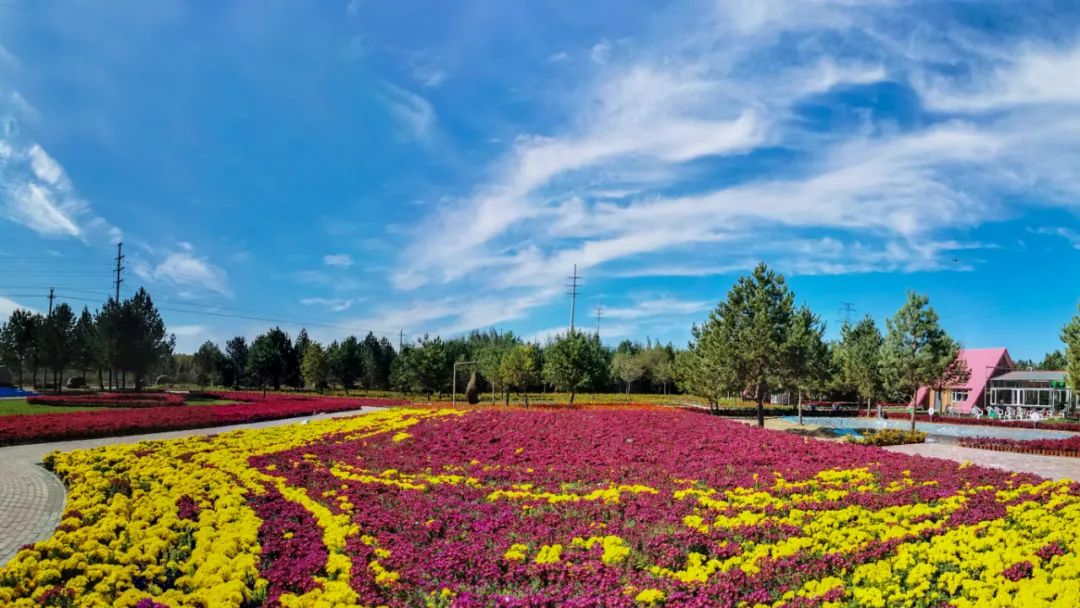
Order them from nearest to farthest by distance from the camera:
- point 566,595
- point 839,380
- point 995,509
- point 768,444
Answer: point 566,595
point 995,509
point 768,444
point 839,380

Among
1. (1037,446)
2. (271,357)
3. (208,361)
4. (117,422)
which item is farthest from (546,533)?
(208,361)

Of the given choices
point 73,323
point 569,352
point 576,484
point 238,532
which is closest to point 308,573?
point 238,532

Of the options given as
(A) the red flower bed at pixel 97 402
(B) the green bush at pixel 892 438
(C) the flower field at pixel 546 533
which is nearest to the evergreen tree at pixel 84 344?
(A) the red flower bed at pixel 97 402

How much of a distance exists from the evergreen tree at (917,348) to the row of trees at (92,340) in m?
47.6

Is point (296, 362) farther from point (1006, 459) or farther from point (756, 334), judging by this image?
point (1006, 459)

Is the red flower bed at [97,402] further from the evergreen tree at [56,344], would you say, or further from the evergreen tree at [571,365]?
the evergreen tree at [56,344]

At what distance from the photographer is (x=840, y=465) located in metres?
13.3

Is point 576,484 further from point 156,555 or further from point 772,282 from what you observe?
point 772,282

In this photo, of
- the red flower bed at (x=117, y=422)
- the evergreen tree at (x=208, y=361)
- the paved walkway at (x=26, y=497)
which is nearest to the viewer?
the paved walkway at (x=26, y=497)

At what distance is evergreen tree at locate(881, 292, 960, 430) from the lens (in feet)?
102

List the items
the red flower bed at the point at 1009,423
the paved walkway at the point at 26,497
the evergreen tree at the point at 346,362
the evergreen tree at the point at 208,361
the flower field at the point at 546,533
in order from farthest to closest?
the evergreen tree at the point at 208,361
the evergreen tree at the point at 346,362
the red flower bed at the point at 1009,423
the paved walkway at the point at 26,497
the flower field at the point at 546,533

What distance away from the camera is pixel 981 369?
170ft

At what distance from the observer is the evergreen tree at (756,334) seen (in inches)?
1025

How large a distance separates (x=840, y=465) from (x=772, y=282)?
A: 14.5m
